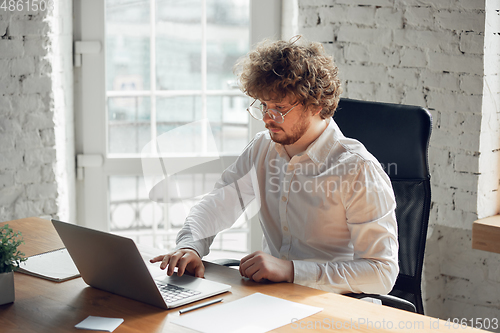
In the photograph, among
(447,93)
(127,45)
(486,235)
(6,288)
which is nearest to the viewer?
(6,288)

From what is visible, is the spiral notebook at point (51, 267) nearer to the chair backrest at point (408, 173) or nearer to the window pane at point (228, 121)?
the chair backrest at point (408, 173)

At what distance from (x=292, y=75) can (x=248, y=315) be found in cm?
67

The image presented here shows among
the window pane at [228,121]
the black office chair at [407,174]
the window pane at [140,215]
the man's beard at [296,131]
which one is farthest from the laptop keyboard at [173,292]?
the window pane at [228,121]

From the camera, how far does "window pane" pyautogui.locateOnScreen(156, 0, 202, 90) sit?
2559mm

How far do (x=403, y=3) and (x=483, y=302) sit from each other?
4.21ft

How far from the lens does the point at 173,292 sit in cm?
117

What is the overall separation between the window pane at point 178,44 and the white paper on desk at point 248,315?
1.67m

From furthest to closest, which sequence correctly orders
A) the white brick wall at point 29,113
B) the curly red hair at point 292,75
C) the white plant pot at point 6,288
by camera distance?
the white brick wall at point 29,113 → the curly red hair at point 292,75 → the white plant pot at point 6,288

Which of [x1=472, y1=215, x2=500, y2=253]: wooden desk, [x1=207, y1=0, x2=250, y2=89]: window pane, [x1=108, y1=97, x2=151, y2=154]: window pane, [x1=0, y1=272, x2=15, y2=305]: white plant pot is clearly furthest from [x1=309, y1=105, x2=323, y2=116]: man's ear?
[x1=108, y1=97, x2=151, y2=154]: window pane

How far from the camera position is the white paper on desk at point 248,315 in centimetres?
99

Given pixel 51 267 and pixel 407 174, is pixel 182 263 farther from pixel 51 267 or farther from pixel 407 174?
pixel 407 174

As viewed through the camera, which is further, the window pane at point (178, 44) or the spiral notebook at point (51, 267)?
the window pane at point (178, 44)

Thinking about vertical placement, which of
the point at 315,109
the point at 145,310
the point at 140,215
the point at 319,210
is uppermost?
the point at 315,109

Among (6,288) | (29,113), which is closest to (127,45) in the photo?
(29,113)
